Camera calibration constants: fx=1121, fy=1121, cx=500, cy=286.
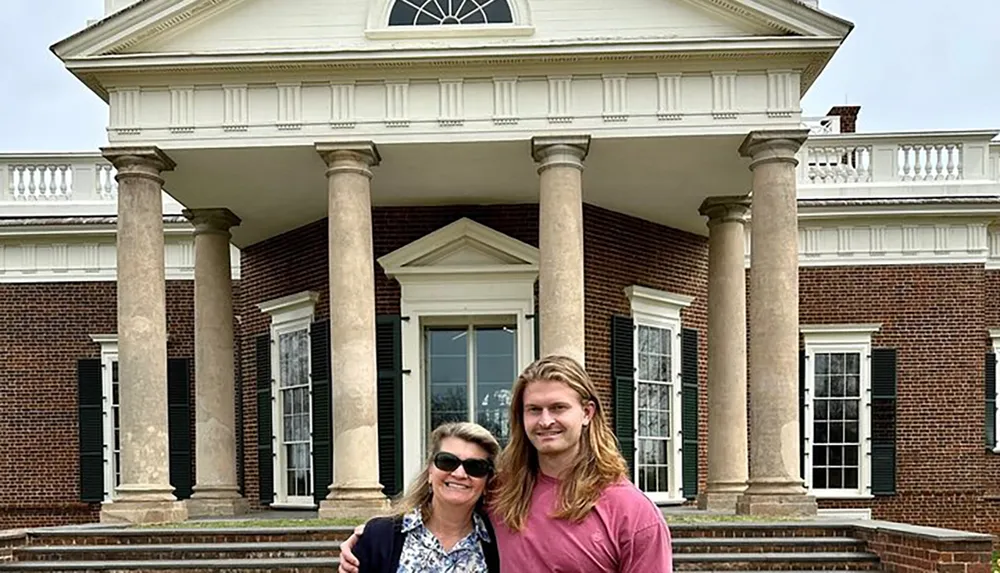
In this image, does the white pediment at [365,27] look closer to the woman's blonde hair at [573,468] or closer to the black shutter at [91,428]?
the black shutter at [91,428]

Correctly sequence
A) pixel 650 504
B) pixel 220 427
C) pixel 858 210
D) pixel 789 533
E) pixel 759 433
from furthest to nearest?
pixel 858 210
pixel 220 427
pixel 759 433
pixel 789 533
pixel 650 504

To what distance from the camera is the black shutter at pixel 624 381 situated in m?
16.2

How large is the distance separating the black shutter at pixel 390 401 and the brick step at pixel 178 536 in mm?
4055

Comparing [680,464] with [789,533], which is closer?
[789,533]

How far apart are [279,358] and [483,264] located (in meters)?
3.87

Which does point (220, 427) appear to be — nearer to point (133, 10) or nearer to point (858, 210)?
point (133, 10)

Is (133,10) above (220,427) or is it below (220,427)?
above

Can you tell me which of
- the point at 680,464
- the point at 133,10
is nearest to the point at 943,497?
the point at 680,464

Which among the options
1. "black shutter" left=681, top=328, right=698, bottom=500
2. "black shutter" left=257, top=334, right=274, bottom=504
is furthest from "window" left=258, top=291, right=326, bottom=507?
"black shutter" left=681, top=328, right=698, bottom=500

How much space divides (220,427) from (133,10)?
622 cm

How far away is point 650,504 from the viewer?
10.5 ft

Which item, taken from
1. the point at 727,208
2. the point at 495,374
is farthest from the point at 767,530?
the point at 727,208

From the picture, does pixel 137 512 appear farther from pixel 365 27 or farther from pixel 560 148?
pixel 560 148

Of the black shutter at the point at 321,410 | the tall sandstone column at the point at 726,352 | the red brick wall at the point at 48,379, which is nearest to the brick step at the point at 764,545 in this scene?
the tall sandstone column at the point at 726,352
